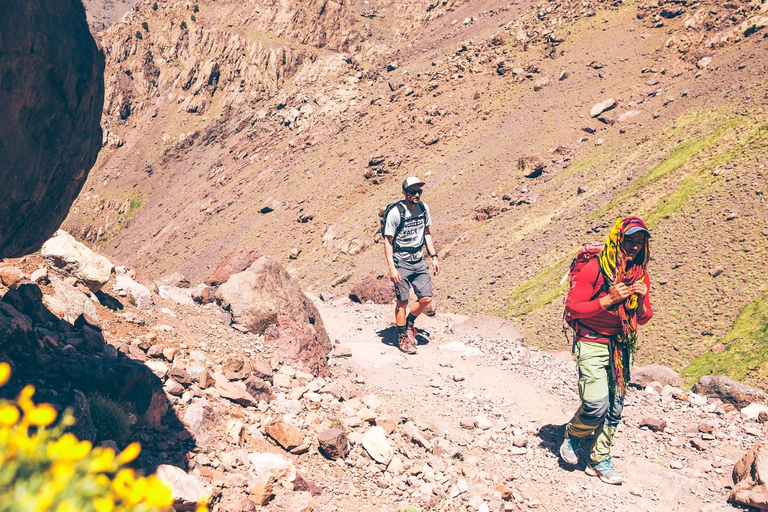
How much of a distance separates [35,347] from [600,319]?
5.02 metres

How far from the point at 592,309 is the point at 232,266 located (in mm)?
9384

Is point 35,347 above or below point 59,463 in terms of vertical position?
below

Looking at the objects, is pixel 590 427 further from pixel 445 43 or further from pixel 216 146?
pixel 216 146

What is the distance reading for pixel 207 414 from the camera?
4.40 meters

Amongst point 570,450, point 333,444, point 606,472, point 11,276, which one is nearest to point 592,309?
point 570,450

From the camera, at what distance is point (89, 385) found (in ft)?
13.1

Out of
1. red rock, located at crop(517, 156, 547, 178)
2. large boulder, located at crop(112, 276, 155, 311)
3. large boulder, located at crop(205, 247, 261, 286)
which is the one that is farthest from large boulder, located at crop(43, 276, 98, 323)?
red rock, located at crop(517, 156, 547, 178)

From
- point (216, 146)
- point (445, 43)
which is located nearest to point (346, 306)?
point (445, 43)

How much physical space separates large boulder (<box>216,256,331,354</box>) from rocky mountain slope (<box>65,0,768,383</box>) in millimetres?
→ 4661

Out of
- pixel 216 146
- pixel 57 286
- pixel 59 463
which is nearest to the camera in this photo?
pixel 59 463

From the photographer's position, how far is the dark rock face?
11.8 ft

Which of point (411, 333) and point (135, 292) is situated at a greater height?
point (135, 292)

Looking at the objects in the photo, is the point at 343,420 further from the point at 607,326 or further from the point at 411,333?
the point at 411,333

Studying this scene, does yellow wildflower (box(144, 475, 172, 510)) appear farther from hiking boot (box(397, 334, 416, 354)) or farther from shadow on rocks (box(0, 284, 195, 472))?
hiking boot (box(397, 334, 416, 354))
